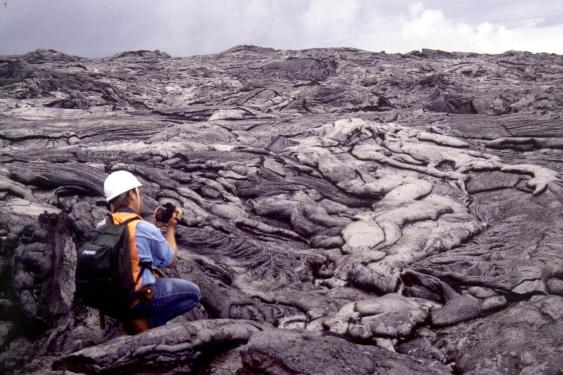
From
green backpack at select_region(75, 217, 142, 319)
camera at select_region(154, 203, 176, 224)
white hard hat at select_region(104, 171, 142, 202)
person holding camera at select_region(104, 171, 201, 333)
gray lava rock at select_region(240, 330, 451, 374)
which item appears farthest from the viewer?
camera at select_region(154, 203, 176, 224)

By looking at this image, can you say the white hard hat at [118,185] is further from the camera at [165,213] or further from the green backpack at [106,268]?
the camera at [165,213]

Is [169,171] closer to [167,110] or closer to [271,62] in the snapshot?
[167,110]

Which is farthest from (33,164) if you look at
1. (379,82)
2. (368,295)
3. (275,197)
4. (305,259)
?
(379,82)

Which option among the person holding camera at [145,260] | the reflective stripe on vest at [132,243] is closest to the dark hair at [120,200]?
the person holding camera at [145,260]

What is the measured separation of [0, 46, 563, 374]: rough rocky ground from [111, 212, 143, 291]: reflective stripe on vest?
68 centimetres

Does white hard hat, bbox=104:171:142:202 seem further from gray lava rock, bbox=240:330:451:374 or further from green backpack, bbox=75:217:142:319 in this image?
gray lava rock, bbox=240:330:451:374

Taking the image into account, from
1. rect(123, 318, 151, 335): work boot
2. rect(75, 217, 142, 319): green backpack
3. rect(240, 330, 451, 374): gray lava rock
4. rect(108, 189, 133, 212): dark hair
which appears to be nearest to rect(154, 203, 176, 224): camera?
rect(108, 189, 133, 212): dark hair

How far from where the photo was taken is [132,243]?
3.88m

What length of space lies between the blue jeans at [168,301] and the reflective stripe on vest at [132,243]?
392mm

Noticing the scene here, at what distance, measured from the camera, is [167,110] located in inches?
472

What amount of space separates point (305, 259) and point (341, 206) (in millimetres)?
1621

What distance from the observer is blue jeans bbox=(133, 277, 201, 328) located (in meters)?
4.35

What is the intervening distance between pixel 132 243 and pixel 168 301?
2.98ft

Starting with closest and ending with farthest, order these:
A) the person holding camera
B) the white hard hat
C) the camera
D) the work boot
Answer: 1. the person holding camera
2. the white hard hat
3. the work boot
4. the camera
